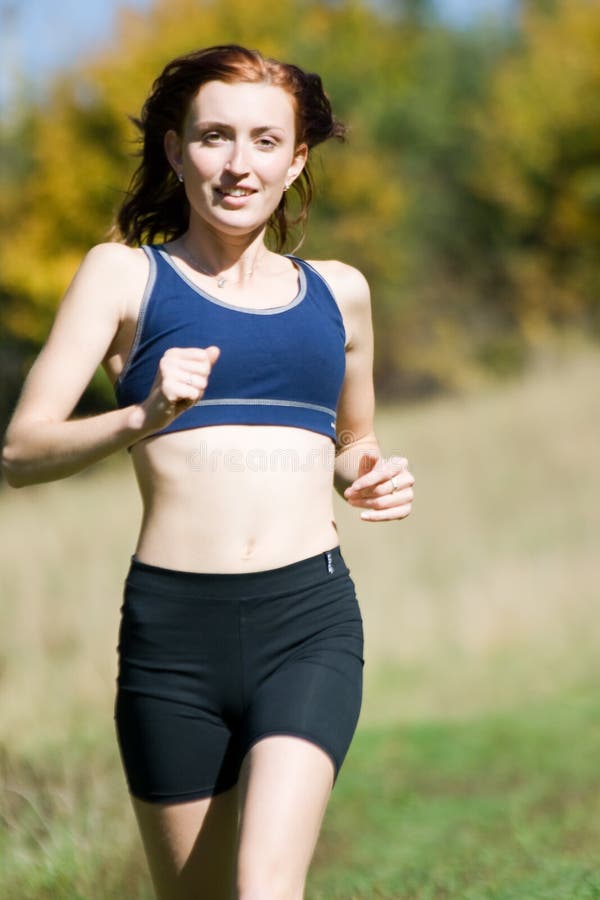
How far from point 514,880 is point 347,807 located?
3.02 metres

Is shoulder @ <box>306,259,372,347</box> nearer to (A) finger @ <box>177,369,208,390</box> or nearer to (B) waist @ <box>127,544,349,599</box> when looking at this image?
(B) waist @ <box>127,544,349,599</box>

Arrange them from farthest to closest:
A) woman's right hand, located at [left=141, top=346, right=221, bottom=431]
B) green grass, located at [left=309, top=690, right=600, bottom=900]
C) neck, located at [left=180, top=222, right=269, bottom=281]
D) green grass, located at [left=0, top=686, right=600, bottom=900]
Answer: green grass, located at [left=0, top=686, right=600, bottom=900]
green grass, located at [left=309, top=690, right=600, bottom=900]
neck, located at [left=180, top=222, right=269, bottom=281]
woman's right hand, located at [left=141, top=346, right=221, bottom=431]

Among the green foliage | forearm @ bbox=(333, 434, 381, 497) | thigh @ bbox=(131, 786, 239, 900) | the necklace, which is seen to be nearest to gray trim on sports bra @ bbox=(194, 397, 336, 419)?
the necklace

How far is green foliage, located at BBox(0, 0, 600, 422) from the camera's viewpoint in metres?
24.2

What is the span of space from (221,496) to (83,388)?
1.19ft

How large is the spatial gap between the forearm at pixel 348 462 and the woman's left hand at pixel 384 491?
0.86 feet

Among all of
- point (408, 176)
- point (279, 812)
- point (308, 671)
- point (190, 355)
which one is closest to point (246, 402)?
point (190, 355)

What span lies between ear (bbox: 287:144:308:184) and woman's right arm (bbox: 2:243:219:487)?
1.44ft

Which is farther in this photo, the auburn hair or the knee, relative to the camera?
the auburn hair

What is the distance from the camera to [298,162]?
3.26 metres

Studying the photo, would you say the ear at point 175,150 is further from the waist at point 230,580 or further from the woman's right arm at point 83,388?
the waist at point 230,580

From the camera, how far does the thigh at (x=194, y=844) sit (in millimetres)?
2934

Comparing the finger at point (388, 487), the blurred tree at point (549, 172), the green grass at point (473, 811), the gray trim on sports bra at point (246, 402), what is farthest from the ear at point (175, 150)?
the blurred tree at point (549, 172)

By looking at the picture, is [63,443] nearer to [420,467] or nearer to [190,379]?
[190,379]
